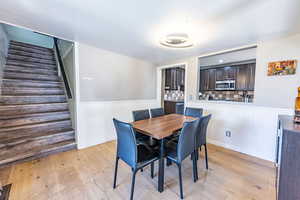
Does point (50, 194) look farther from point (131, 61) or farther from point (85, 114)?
point (131, 61)

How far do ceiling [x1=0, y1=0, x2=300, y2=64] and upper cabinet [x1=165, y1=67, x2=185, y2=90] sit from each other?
2.67 metres

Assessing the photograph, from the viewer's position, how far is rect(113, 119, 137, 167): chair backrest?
136 centimetres

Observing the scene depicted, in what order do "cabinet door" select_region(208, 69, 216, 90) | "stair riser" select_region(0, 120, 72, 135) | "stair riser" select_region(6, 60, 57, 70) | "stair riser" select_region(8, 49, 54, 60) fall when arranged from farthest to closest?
1. "cabinet door" select_region(208, 69, 216, 90)
2. "stair riser" select_region(8, 49, 54, 60)
3. "stair riser" select_region(6, 60, 57, 70)
4. "stair riser" select_region(0, 120, 72, 135)

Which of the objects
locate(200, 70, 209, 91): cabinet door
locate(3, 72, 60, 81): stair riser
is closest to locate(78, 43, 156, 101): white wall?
locate(3, 72, 60, 81): stair riser

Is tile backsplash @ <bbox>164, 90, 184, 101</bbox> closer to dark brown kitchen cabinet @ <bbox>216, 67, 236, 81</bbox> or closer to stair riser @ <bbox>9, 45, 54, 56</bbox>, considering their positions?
dark brown kitchen cabinet @ <bbox>216, 67, 236, 81</bbox>

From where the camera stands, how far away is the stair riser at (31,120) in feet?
8.03

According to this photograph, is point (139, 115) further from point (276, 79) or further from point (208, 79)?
point (208, 79)

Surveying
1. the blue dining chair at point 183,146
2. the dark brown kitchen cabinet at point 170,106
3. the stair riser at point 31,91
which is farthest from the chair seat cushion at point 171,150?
the stair riser at point 31,91

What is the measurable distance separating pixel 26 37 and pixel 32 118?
3.87 metres

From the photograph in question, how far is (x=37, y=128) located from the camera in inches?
105

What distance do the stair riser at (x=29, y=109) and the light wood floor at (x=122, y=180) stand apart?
1217mm

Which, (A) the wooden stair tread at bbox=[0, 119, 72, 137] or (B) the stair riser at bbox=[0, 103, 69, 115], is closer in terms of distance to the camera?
(A) the wooden stair tread at bbox=[0, 119, 72, 137]

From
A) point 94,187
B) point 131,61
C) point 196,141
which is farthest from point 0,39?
point 196,141

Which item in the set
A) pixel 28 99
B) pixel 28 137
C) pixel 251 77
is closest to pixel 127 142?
pixel 28 137
